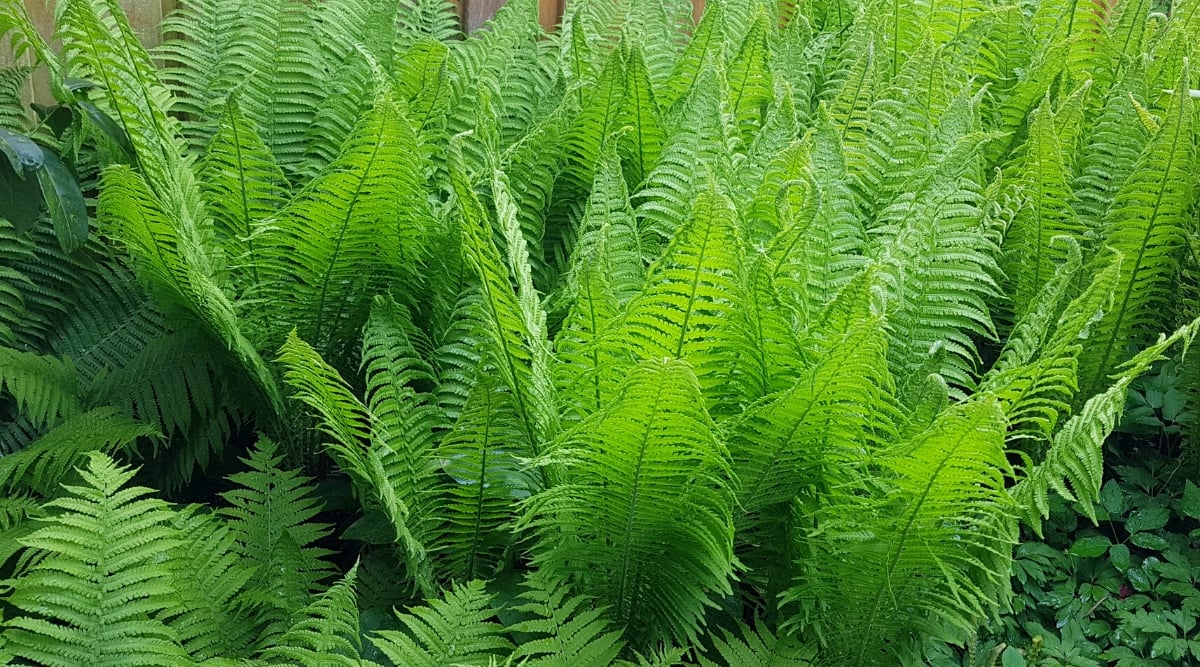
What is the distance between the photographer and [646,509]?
1.39 meters

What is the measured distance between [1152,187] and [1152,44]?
928 millimetres

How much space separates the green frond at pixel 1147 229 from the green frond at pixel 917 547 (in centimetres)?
52

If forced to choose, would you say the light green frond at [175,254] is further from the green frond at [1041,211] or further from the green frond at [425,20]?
the green frond at [1041,211]

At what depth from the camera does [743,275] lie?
138cm

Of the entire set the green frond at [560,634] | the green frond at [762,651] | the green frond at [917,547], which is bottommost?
the green frond at [762,651]

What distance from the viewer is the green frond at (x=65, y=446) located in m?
1.60

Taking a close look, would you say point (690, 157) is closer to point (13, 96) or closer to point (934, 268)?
point (934, 268)

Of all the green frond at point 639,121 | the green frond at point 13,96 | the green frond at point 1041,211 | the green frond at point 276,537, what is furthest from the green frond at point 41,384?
the green frond at point 1041,211

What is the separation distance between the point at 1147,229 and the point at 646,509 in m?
1.13

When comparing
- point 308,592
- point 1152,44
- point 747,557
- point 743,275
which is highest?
point 1152,44

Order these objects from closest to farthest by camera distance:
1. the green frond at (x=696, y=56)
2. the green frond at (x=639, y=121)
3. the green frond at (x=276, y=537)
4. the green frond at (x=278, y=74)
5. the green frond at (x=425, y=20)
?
the green frond at (x=276, y=537) → the green frond at (x=639, y=121) → the green frond at (x=278, y=74) → the green frond at (x=696, y=56) → the green frond at (x=425, y=20)

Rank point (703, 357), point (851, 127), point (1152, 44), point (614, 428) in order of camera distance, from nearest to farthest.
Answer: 1. point (614, 428)
2. point (703, 357)
3. point (851, 127)
4. point (1152, 44)

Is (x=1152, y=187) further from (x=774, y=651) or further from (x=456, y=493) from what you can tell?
(x=456, y=493)

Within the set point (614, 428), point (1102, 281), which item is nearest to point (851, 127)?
point (1102, 281)
